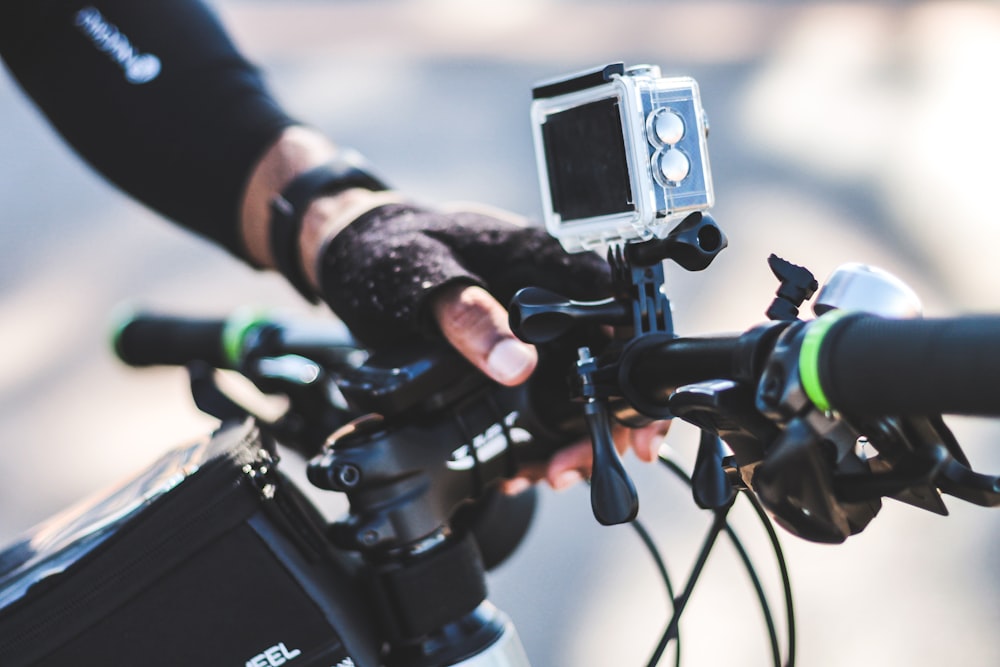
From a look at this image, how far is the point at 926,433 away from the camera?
70 cm

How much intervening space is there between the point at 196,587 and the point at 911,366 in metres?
0.60

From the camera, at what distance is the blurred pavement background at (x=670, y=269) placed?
257cm

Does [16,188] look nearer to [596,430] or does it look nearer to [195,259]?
[195,259]

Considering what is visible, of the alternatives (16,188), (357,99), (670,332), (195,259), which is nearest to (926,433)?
(670,332)

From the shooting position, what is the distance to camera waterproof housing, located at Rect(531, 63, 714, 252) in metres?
0.82

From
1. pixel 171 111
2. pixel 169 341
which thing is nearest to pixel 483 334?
pixel 171 111

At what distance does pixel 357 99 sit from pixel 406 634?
456cm

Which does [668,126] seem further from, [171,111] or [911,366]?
[171,111]

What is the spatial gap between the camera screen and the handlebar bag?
1.16 ft

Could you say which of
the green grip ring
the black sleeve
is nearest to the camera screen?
the green grip ring

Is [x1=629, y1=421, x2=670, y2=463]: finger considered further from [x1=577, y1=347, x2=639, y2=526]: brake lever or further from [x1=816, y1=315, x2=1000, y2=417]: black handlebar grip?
[x1=816, y1=315, x2=1000, y2=417]: black handlebar grip

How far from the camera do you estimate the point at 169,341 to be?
1.63m

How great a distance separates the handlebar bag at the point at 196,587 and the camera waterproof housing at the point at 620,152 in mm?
344

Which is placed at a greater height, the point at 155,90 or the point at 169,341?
the point at 155,90
